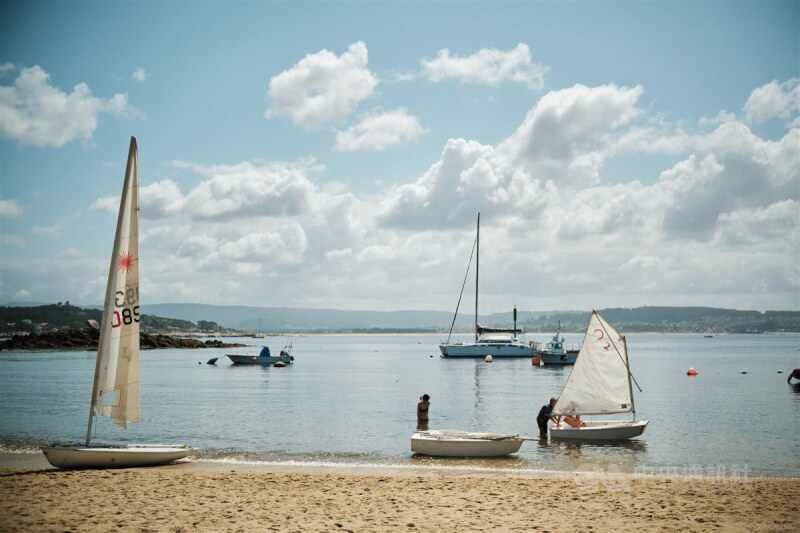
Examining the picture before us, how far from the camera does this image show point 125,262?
65.6 ft

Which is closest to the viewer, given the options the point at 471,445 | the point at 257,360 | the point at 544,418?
the point at 471,445

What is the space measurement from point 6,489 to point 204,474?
5514mm

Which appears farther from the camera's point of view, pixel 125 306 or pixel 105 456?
pixel 105 456

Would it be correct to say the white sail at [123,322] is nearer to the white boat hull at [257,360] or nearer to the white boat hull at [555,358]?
the white boat hull at [555,358]

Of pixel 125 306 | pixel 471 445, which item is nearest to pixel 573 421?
pixel 471 445

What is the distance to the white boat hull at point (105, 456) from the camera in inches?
824

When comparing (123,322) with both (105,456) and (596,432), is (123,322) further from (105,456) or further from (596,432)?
(596,432)

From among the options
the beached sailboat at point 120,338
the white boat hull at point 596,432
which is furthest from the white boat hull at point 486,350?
the beached sailboat at point 120,338

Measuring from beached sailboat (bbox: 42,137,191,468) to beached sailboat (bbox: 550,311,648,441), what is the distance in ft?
60.4

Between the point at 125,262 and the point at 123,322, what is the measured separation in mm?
1924

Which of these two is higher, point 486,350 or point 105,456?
point 105,456

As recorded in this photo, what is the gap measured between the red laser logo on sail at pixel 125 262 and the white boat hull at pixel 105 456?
20.6 ft

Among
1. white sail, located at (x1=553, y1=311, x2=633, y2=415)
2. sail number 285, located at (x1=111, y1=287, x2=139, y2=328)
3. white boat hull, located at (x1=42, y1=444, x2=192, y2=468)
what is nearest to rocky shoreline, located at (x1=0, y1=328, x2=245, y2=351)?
white boat hull, located at (x1=42, y1=444, x2=192, y2=468)

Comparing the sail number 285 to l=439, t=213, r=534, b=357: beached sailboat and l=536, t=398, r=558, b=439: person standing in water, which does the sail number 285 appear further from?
l=439, t=213, r=534, b=357: beached sailboat
